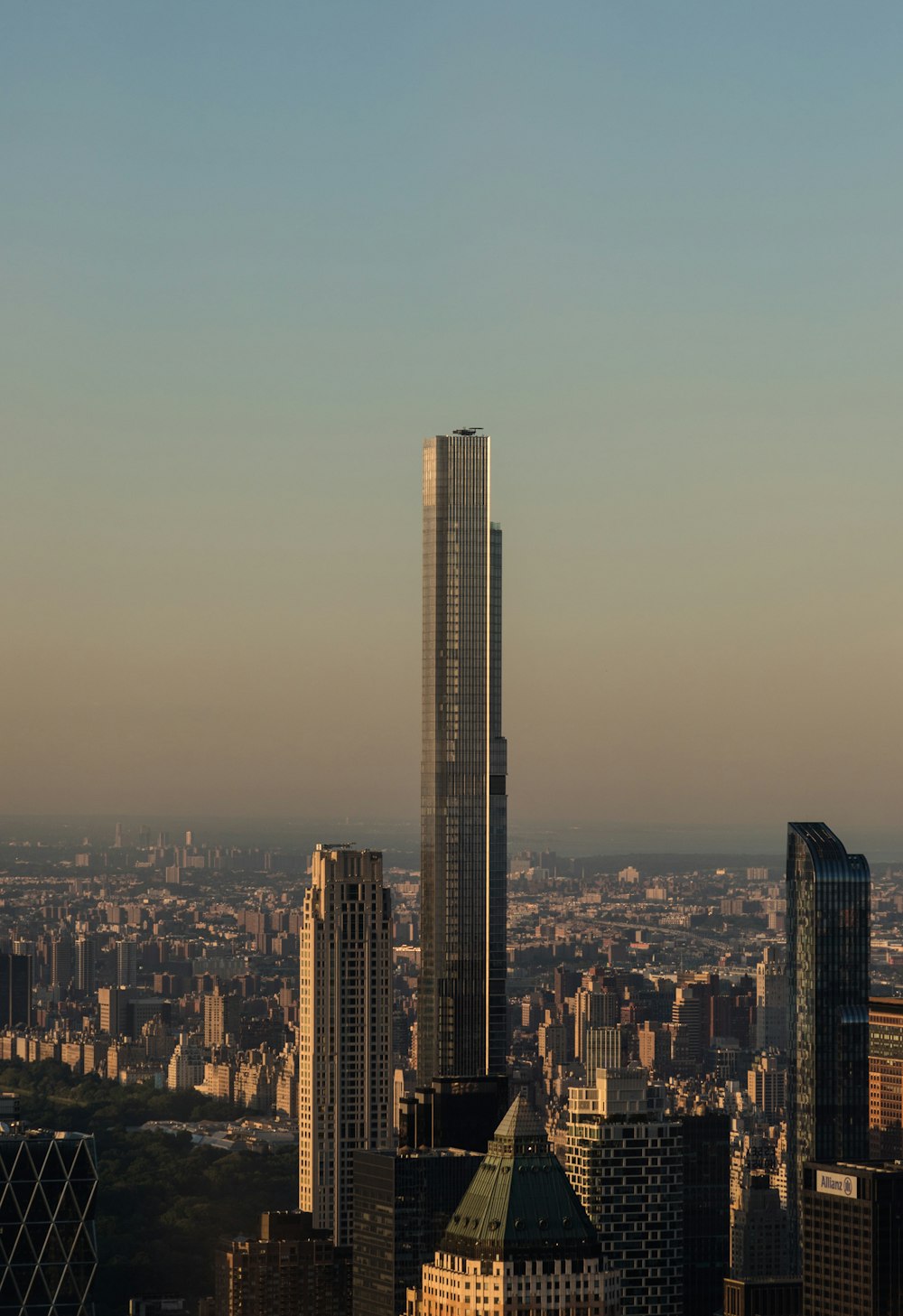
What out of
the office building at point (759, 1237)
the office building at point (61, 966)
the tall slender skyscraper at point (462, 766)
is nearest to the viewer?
the office building at point (759, 1237)

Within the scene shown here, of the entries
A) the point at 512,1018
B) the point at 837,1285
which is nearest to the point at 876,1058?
the point at 512,1018

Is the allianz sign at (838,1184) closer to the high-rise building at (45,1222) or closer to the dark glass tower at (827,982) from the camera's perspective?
the high-rise building at (45,1222)

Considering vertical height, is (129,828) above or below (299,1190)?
above

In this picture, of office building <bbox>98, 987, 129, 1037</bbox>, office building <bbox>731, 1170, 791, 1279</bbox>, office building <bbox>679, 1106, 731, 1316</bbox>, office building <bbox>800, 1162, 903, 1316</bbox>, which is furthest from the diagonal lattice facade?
office building <bbox>98, 987, 129, 1037</bbox>

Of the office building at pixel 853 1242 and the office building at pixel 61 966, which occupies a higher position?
the office building at pixel 61 966

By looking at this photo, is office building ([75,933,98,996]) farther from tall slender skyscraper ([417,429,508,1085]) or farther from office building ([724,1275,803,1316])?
office building ([724,1275,803,1316])

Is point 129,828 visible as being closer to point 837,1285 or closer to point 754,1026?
point 837,1285

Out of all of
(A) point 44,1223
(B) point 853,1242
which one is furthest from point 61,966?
(A) point 44,1223

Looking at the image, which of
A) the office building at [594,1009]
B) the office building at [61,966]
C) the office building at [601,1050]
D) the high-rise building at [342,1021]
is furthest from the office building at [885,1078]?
the office building at [61,966]
